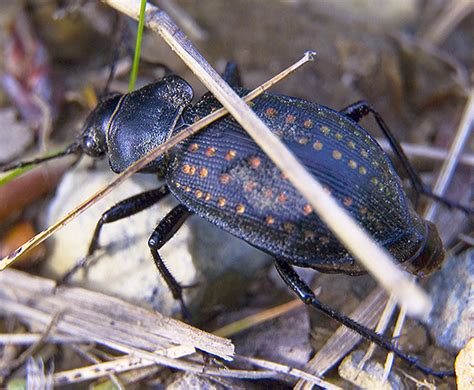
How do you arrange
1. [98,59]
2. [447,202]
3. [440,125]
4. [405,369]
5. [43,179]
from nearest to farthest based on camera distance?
[405,369]
[447,202]
[43,179]
[440,125]
[98,59]

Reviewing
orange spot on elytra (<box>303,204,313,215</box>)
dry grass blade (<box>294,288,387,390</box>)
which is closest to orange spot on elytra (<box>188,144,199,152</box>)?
orange spot on elytra (<box>303,204,313,215</box>)

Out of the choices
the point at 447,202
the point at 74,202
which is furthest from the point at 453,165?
Answer: the point at 74,202

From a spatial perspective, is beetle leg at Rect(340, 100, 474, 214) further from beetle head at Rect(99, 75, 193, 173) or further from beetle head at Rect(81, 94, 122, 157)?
beetle head at Rect(81, 94, 122, 157)

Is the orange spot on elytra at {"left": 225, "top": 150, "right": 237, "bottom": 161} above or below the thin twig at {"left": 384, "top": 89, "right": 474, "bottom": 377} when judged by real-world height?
above

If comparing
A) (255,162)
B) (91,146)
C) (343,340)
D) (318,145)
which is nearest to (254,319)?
(343,340)

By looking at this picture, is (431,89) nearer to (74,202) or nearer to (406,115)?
(406,115)

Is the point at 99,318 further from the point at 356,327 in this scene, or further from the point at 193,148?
the point at 356,327

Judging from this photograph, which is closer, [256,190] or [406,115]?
[256,190]

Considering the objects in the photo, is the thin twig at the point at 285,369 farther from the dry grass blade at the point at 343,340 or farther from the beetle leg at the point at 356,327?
the beetle leg at the point at 356,327
